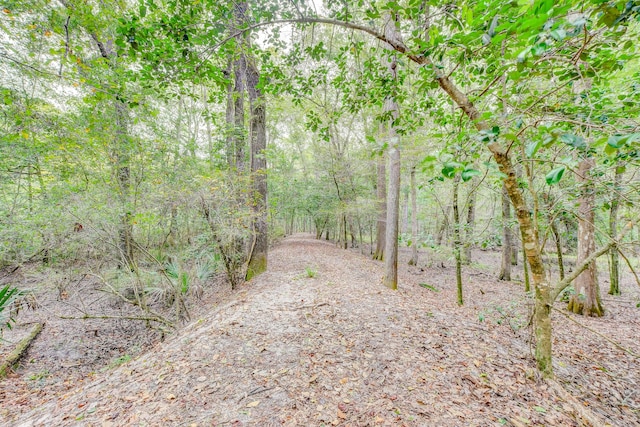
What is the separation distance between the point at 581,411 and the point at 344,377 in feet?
7.42

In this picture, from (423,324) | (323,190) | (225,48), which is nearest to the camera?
(225,48)

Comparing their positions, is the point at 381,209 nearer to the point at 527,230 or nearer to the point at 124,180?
the point at 527,230

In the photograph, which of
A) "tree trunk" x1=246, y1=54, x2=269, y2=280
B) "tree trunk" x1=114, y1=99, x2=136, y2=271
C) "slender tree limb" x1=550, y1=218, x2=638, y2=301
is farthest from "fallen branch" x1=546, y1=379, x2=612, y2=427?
"tree trunk" x1=114, y1=99, x2=136, y2=271

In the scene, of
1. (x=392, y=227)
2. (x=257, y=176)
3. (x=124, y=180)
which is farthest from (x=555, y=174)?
(x=124, y=180)

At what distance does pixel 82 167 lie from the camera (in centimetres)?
516

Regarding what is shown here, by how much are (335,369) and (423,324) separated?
1.86m

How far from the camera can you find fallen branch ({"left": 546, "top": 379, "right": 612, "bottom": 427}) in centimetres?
231

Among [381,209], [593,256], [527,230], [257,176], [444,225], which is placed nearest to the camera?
[593,256]

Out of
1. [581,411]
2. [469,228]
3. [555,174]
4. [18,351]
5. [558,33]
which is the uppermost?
[558,33]

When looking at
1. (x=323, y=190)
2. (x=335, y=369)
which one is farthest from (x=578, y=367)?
(x=323, y=190)

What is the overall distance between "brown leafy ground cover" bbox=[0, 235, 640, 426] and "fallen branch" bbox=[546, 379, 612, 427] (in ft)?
0.14

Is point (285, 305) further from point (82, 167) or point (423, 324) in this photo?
point (82, 167)

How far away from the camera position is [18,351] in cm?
468

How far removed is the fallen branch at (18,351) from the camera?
4.26 meters
